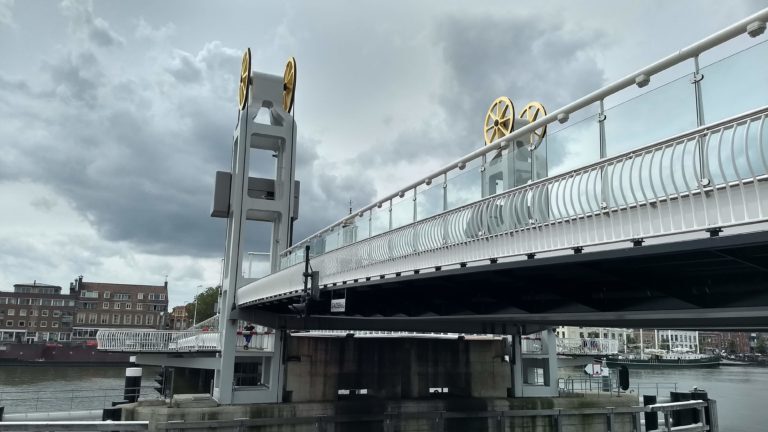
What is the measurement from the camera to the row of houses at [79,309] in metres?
107

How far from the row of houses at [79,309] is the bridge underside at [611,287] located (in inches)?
4030

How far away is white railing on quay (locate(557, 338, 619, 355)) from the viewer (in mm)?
47562

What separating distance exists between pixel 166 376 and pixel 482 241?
31.9m

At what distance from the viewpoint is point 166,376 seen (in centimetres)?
3766

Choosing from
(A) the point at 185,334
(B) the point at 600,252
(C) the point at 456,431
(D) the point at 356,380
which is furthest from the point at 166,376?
(B) the point at 600,252

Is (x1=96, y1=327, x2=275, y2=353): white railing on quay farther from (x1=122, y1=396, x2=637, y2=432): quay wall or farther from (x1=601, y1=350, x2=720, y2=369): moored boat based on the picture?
(x1=601, y1=350, x2=720, y2=369): moored boat

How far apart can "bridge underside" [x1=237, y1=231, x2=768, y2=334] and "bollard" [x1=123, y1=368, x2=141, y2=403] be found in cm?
1628

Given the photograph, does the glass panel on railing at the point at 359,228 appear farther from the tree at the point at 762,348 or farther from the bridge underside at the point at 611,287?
the tree at the point at 762,348

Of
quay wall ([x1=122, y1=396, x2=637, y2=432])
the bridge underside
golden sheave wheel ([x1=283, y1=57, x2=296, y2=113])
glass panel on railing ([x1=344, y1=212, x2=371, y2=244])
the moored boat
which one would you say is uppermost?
golden sheave wheel ([x1=283, y1=57, x2=296, y2=113])

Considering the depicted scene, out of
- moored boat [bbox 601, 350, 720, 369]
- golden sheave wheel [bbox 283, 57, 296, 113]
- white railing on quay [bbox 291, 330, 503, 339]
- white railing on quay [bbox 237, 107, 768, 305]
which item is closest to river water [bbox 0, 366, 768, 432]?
white railing on quay [bbox 291, 330, 503, 339]

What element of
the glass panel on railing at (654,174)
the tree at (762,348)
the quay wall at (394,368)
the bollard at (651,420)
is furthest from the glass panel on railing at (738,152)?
the tree at (762,348)

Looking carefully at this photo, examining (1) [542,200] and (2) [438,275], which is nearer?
(1) [542,200]

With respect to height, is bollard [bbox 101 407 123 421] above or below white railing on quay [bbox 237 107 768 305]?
below

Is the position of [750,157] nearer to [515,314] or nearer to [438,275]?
[438,275]
